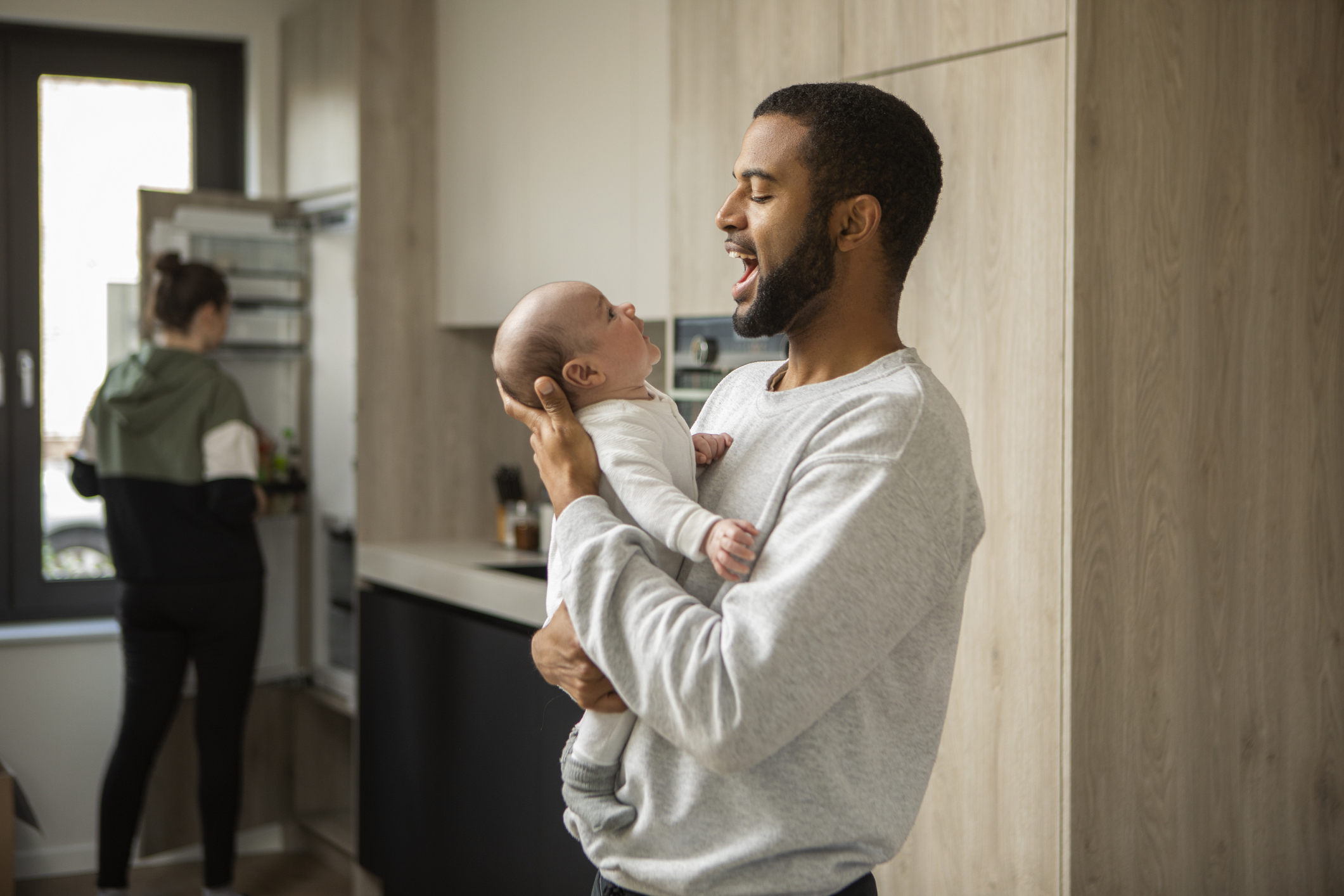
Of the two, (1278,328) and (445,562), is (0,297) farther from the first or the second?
(1278,328)

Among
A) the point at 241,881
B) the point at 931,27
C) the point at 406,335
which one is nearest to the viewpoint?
the point at 931,27

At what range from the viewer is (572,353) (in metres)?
1.29

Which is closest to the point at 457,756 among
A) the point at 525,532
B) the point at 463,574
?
the point at 463,574

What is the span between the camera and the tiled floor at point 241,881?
3768 mm

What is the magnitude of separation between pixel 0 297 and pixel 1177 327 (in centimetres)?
369

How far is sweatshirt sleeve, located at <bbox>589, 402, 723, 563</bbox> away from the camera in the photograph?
3.50 ft

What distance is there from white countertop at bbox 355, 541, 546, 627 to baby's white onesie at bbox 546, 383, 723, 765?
1.51m

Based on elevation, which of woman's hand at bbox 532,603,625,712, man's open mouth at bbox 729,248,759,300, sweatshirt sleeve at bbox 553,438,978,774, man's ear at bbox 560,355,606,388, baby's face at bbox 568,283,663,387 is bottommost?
woman's hand at bbox 532,603,625,712

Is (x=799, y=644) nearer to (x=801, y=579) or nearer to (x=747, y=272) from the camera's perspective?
(x=801, y=579)

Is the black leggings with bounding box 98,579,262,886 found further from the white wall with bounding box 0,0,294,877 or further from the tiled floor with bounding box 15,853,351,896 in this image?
the white wall with bounding box 0,0,294,877

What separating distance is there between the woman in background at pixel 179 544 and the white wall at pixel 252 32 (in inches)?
34.4

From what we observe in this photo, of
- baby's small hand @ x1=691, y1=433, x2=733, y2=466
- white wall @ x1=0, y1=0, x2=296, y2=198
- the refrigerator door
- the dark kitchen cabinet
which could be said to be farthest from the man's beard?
white wall @ x1=0, y1=0, x2=296, y2=198

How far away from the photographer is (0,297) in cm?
408

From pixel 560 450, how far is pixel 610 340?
0.56ft
